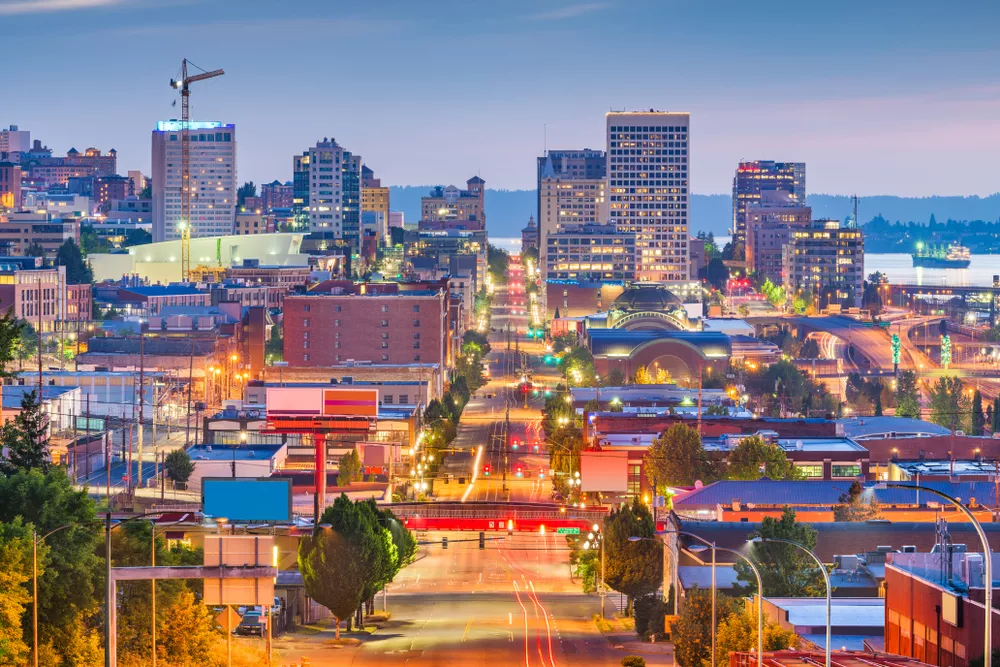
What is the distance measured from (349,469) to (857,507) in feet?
91.6

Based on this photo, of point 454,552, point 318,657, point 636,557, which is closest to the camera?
point 318,657

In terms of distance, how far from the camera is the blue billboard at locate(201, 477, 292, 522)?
6312 centimetres

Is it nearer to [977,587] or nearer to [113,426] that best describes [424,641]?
[977,587]

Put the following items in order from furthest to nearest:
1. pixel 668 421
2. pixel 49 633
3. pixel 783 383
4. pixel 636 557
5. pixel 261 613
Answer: pixel 783 383, pixel 668 421, pixel 636 557, pixel 261 613, pixel 49 633

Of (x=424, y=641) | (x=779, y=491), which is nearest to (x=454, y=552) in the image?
(x=779, y=491)

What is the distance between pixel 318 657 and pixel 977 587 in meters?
23.8

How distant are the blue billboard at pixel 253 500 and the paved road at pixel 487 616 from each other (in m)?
5.70

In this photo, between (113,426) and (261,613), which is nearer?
(261,613)

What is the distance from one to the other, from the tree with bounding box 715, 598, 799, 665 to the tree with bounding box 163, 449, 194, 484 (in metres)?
44.9

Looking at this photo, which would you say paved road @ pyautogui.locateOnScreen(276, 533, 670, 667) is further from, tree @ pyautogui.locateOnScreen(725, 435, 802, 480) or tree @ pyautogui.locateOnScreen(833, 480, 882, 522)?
tree @ pyautogui.locateOnScreen(833, 480, 882, 522)

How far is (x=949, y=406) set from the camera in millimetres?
123750

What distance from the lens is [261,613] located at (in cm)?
6047

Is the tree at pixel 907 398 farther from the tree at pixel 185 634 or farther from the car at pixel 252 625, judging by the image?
the tree at pixel 185 634

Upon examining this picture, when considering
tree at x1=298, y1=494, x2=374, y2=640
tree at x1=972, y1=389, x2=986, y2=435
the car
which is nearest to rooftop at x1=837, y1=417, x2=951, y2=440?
tree at x1=972, y1=389, x2=986, y2=435
